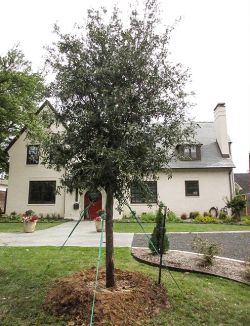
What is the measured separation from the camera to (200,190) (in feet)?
83.3

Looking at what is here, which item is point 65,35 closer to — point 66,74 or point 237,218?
point 66,74

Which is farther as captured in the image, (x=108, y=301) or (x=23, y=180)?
(x=23, y=180)

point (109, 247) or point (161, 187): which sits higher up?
point (161, 187)

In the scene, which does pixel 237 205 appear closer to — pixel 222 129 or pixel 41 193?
pixel 222 129

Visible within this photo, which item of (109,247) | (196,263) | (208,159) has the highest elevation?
(208,159)

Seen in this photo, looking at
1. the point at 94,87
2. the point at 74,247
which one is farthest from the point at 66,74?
the point at 74,247

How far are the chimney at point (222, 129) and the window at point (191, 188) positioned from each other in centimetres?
345

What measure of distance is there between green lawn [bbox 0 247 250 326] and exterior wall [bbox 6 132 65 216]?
15.3 metres

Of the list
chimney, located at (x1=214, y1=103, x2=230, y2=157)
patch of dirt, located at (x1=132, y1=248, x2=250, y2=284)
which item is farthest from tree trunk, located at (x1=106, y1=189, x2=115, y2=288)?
chimney, located at (x1=214, y1=103, x2=230, y2=157)

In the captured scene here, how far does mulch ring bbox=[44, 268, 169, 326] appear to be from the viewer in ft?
17.5

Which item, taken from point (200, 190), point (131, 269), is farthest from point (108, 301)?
point (200, 190)

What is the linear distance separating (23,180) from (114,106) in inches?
820

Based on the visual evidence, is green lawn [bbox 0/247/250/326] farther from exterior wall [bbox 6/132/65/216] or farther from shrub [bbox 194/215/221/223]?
exterior wall [bbox 6/132/65/216]

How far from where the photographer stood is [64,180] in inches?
264
